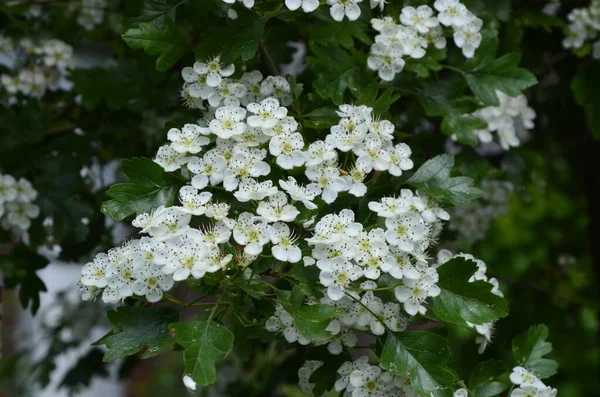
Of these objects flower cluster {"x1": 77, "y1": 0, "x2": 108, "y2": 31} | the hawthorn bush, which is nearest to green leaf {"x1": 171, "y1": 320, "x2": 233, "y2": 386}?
the hawthorn bush

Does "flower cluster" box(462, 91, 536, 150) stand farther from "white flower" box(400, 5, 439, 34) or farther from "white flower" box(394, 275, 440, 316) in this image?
"white flower" box(394, 275, 440, 316)

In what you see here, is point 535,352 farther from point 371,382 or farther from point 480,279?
point 371,382

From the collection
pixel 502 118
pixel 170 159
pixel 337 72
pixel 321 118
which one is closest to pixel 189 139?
pixel 170 159

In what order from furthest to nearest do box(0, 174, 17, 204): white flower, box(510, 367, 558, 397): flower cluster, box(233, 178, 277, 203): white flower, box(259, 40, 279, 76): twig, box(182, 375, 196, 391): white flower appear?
box(0, 174, 17, 204): white flower, box(259, 40, 279, 76): twig, box(510, 367, 558, 397): flower cluster, box(233, 178, 277, 203): white flower, box(182, 375, 196, 391): white flower

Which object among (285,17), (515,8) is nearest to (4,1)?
(285,17)

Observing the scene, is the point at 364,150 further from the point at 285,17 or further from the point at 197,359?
the point at 197,359

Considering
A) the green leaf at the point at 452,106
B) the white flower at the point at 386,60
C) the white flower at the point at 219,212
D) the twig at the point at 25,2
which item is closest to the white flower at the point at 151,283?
the white flower at the point at 219,212
